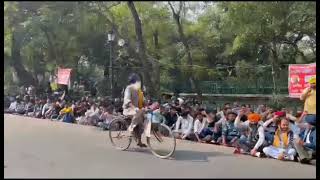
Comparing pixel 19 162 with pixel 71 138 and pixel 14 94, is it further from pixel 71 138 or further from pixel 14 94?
pixel 14 94

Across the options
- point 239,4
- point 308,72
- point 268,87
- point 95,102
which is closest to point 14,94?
point 95,102

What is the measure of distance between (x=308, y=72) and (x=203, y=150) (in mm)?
2169

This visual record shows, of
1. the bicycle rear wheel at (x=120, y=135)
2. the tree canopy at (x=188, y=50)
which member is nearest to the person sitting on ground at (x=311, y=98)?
the tree canopy at (x=188, y=50)

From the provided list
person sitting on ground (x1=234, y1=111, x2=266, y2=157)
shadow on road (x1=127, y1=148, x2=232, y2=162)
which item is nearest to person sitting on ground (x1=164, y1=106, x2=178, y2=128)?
person sitting on ground (x1=234, y1=111, x2=266, y2=157)

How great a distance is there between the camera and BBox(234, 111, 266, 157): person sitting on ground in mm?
6430

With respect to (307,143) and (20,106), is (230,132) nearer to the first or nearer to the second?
(307,143)

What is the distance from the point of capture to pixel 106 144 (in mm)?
7203

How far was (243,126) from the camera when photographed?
23.1 ft

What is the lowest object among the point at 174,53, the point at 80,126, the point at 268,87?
the point at 80,126

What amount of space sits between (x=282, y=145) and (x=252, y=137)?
59 centimetres

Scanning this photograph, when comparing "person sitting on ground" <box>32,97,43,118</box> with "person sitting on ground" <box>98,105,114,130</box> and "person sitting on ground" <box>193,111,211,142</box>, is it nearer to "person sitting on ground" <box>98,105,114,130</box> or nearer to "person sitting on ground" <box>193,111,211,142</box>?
"person sitting on ground" <box>98,105,114,130</box>

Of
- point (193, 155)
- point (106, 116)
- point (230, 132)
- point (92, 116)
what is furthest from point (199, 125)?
point (92, 116)

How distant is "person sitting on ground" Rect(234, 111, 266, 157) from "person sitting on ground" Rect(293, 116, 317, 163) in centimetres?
54

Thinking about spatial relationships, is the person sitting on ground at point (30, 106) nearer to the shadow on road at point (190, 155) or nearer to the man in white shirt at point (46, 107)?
the man in white shirt at point (46, 107)
